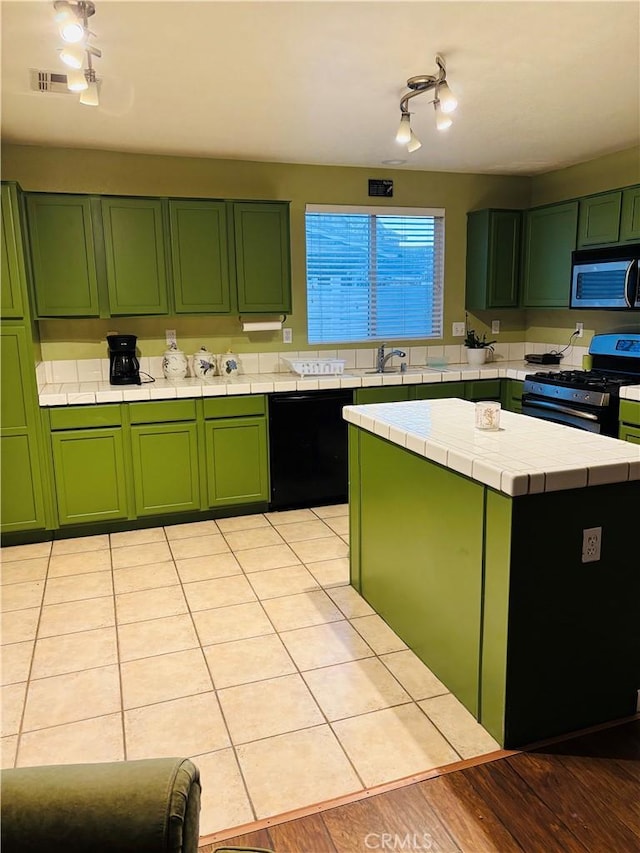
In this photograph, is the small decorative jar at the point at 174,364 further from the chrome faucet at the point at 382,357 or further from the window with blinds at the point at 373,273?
the chrome faucet at the point at 382,357

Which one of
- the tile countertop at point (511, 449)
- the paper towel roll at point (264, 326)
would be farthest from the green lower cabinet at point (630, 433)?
the paper towel roll at point (264, 326)

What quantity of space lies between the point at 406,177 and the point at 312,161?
85cm

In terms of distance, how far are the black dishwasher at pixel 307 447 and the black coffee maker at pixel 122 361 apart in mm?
961

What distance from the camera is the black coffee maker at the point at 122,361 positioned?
4.18m

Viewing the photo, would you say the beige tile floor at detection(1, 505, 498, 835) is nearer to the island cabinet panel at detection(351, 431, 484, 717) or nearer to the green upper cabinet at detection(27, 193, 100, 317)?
the island cabinet panel at detection(351, 431, 484, 717)

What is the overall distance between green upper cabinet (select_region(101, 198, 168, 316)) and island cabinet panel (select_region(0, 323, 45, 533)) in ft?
2.38

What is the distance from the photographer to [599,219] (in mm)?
4281

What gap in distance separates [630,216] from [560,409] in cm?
133

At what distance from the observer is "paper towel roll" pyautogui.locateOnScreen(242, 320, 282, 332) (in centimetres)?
462

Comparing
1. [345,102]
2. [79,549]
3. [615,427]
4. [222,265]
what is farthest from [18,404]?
[615,427]

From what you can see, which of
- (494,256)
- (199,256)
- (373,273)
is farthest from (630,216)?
(199,256)

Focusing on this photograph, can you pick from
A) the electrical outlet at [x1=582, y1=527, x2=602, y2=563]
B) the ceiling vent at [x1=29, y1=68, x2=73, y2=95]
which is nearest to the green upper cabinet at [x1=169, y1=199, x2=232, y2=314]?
the ceiling vent at [x1=29, y1=68, x2=73, y2=95]

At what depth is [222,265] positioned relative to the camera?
169 inches

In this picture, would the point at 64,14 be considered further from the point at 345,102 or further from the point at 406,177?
the point at 406,177
